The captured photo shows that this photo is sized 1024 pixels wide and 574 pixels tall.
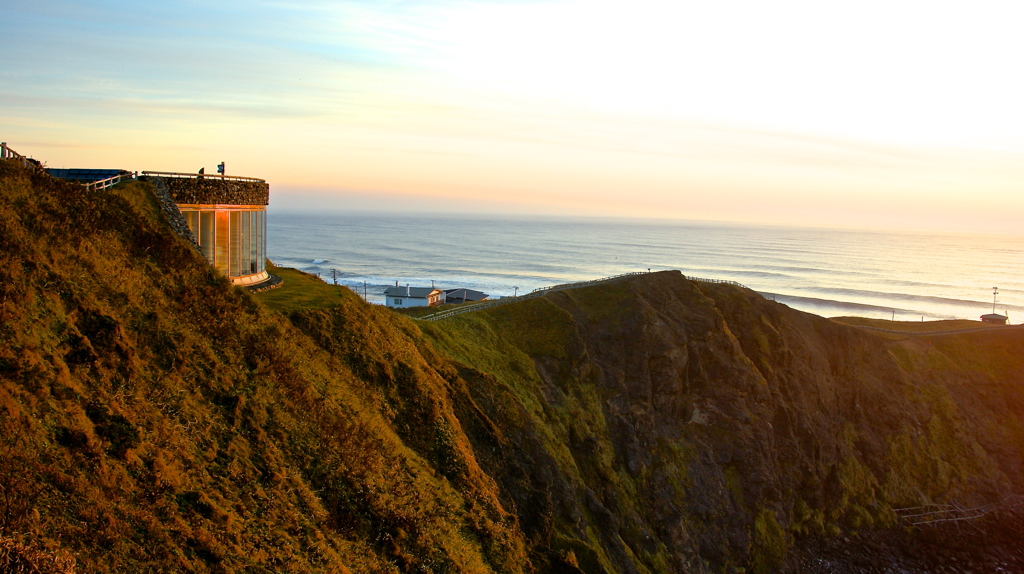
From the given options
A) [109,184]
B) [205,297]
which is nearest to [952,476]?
[205,297]

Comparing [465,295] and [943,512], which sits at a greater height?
[465,295]

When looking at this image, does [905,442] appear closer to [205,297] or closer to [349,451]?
[349,451]

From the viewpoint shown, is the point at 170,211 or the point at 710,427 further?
the point at 710,427

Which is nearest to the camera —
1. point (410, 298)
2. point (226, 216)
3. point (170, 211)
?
point (170, 211)

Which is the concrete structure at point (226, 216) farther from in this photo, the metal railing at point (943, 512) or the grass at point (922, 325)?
the grass at point (922, 325)

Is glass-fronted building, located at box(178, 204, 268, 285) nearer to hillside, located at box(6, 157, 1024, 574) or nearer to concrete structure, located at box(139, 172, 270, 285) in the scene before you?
concrete structure, located at box(139, 172, 270, 285)

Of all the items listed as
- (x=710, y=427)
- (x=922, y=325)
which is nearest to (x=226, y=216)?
(x=710, y=427)

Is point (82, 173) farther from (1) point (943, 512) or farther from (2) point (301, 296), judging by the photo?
(1) point (943, 512)

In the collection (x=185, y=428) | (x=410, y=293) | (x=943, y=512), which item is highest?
(x=185, y=428)
